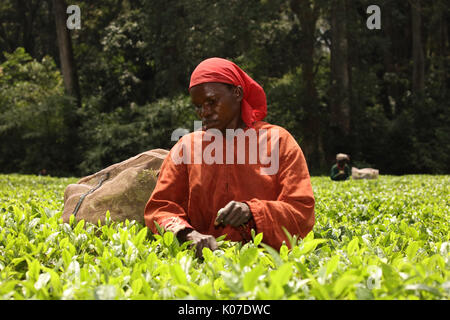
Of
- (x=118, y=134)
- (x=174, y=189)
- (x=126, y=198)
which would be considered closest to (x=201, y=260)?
(x=174, y=189)

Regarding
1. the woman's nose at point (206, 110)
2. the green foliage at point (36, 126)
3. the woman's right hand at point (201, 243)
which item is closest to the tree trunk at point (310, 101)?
the green foliage at point (36, 126)

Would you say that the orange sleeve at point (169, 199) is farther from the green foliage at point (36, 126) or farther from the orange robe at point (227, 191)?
the green foliage at point (36, 126)

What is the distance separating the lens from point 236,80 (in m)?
2.85

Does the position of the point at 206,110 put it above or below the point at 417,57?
below

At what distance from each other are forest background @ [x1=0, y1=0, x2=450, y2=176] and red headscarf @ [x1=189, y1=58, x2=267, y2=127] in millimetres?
16228

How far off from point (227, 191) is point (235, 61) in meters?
16.8

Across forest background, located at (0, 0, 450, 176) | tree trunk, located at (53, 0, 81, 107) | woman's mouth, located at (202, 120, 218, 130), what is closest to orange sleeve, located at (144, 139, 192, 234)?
woman's mouth, located at (202, 120, 218, 130)

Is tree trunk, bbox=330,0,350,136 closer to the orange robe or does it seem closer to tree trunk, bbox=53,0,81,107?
tree trunk, bbox=53,0,81,107

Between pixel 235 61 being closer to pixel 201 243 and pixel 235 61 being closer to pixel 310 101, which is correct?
pixel 310 101

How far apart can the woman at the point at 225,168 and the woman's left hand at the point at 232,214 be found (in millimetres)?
191

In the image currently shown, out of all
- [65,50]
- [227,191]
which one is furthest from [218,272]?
[65,50]
